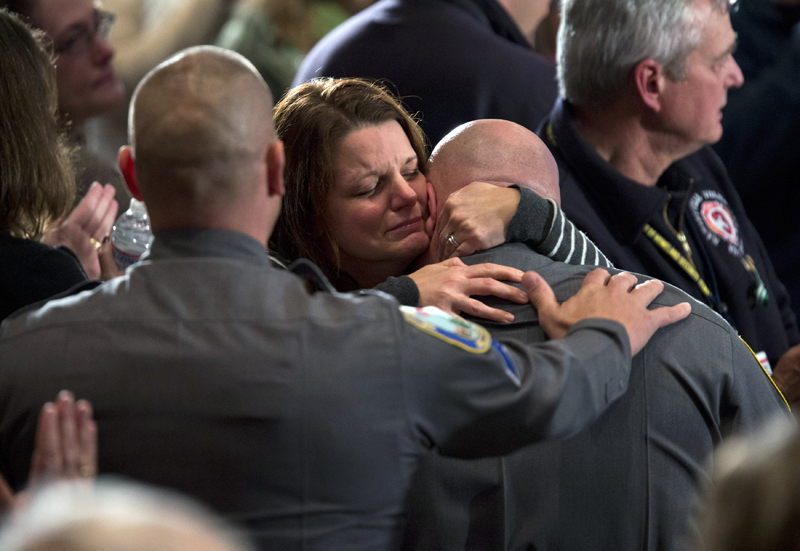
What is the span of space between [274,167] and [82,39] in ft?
→ 6.27

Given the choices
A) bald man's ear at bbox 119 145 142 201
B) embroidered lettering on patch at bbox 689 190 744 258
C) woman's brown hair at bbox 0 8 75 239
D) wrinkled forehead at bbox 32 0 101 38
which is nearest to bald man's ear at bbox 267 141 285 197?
bald man's ear at bbox 119 145 142 201

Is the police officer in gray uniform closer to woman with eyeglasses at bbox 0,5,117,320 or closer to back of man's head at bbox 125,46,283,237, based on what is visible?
back of man's head at bbox 125,46,283,237

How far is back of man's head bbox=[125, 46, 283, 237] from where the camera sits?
1130 mm

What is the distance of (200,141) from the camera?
113 cm

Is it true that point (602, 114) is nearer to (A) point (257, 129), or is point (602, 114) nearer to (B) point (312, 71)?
(B) point (312, 71)

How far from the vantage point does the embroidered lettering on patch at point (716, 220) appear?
2.58 meters

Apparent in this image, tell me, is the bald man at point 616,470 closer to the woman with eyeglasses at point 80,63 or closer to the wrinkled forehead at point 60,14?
the woman with eyeglasses at point 80,63

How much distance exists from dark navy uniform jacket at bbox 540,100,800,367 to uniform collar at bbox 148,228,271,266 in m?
1.30

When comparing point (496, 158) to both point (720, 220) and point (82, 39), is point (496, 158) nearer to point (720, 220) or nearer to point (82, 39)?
point (720, 220)

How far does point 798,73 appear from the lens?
325 centimetres

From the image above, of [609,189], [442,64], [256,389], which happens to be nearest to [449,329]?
[256,389]

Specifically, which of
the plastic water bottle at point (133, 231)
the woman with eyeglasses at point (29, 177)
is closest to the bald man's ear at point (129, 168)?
the woman with eyeglasses at point (29, 177)

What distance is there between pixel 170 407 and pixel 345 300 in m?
0.25

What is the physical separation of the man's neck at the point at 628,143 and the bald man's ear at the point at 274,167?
147cm
